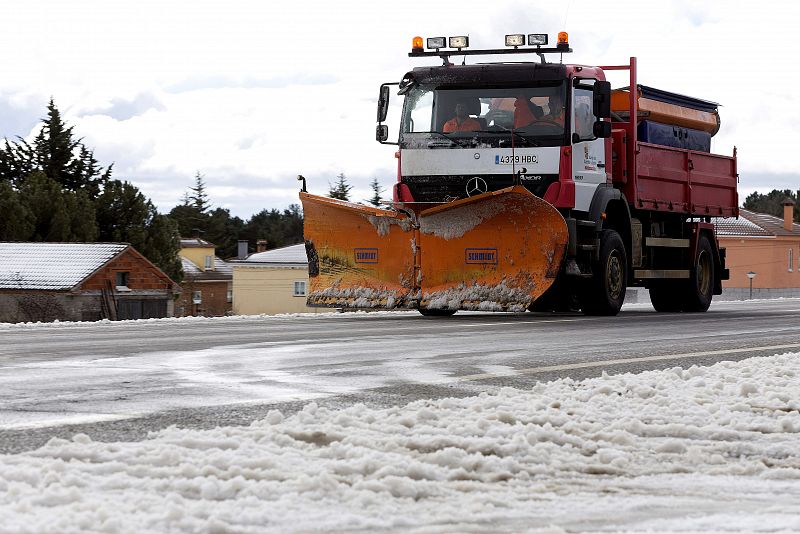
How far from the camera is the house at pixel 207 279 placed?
8081 cm

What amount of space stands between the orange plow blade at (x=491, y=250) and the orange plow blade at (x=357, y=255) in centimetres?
29

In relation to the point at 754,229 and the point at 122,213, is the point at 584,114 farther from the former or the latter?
the point at 754,229

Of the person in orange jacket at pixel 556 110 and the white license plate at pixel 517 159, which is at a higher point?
the person in orange jacket at pixel 556 110

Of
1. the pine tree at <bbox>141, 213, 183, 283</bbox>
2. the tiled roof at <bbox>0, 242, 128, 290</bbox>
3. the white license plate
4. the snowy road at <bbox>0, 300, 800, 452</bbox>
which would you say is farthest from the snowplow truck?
the pine tree at <bbox>141, 213, 183, 283</bbox>

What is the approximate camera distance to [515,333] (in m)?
11.8

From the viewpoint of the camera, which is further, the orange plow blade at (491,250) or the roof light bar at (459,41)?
the roof light bar at (459,41)

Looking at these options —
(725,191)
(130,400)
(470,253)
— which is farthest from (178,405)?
(725,191)

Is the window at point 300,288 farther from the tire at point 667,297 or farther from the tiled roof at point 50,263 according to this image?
the tire at point 667,297

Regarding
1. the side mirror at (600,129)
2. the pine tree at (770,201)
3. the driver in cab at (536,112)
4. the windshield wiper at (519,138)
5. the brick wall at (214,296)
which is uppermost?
the pine tree at (770,201)

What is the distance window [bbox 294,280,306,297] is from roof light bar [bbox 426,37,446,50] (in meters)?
56.1

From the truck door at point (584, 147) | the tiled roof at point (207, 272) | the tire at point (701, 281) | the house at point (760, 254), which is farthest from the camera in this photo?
the tiled roof at point (207, 272)

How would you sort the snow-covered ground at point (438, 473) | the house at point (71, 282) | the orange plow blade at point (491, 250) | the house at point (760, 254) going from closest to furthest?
the snow-covered ground at point (438, 473) → the orange plow blade at point (491, 250) → the house at point (71, 282) → the house at point (760, 254)

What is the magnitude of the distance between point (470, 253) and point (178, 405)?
1017cm

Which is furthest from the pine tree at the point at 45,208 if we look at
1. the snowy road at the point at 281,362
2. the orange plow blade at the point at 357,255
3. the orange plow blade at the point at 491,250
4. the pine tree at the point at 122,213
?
the snowy road at the point at 281,362
